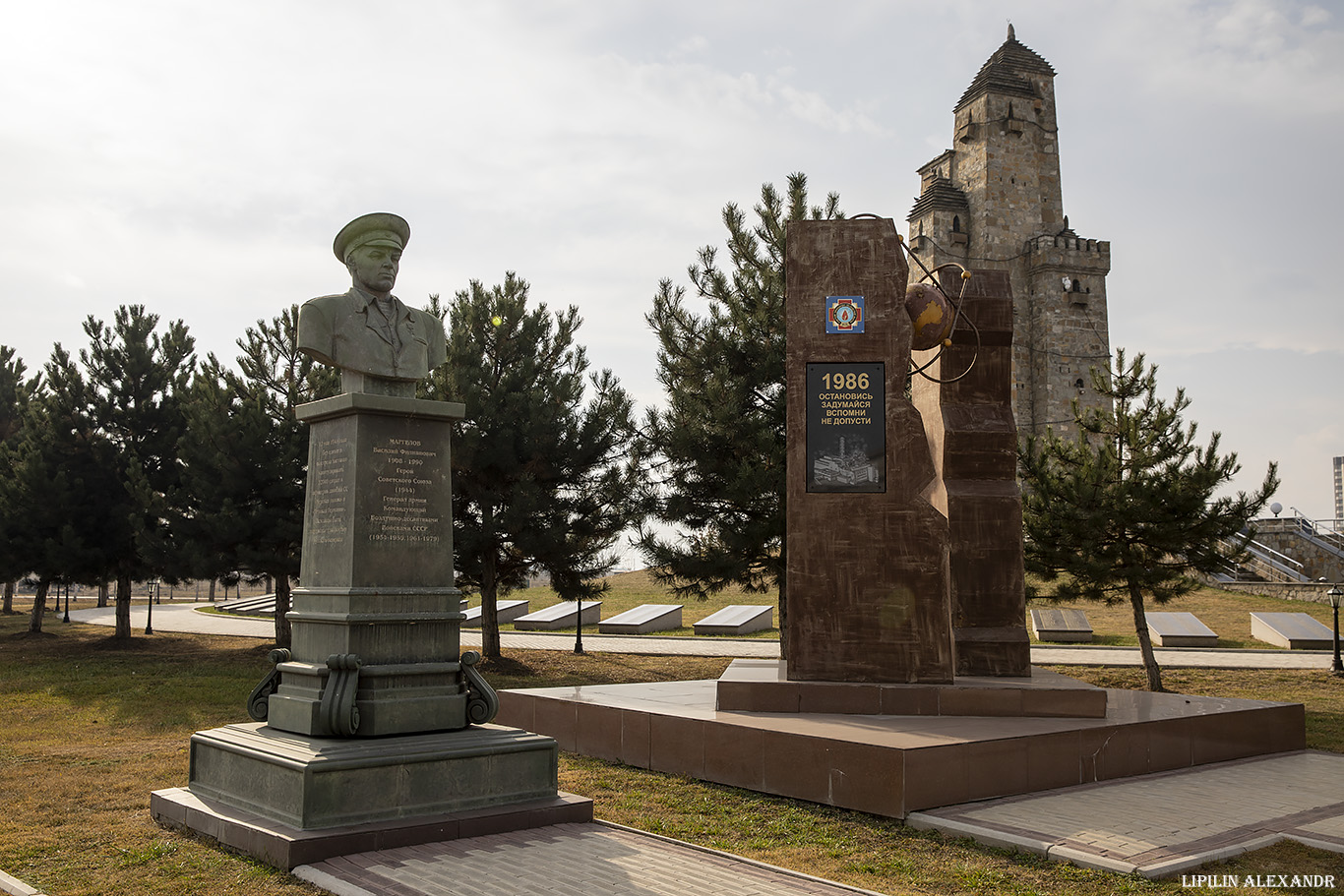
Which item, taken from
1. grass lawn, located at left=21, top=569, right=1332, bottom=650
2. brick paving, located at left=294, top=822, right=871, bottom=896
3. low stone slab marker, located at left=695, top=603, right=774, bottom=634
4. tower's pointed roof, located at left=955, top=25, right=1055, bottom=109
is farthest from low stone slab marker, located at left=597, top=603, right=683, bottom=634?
tower's pointed roof, located at left=955, top=25, right=1055, bottom=109

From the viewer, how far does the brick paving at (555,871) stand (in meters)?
4.83

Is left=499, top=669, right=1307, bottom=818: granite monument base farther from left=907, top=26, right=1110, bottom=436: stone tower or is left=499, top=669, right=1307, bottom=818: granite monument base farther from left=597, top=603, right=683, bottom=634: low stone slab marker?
left=907, top=26, right=1110, bottom=436: stone tower

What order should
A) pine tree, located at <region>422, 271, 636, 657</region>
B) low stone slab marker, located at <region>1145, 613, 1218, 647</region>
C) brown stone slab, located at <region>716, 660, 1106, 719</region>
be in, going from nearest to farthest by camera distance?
brown stone slab, located at <region>716, 660, 1106, 719</region>
pine tree, located at <region>422, 271, 636, 657</region>
low stone slab marker, located at <region>1145, 613, 1218, 647</region>

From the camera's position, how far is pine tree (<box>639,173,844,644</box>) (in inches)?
622

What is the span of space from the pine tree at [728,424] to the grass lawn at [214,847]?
6958 millimetres

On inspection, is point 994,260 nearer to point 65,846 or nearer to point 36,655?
point 36,655

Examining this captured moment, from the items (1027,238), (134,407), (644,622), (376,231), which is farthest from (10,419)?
(1027,238)

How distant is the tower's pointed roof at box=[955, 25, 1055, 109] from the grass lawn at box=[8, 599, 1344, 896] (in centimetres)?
3751

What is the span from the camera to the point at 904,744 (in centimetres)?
668

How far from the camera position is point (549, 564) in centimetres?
1809

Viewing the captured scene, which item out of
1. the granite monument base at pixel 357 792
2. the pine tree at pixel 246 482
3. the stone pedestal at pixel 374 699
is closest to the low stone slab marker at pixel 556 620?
the pine tree at pixel 246 482

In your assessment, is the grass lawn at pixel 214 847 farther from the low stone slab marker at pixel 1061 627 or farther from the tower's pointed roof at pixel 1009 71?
Answer: the tower's pointed roof at pixel 1009 71

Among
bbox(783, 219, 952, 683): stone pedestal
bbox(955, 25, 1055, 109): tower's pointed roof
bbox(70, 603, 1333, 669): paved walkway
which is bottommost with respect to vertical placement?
bbox(70, 603, 1333, 669): paved walkway

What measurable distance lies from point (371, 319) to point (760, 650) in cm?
1494
